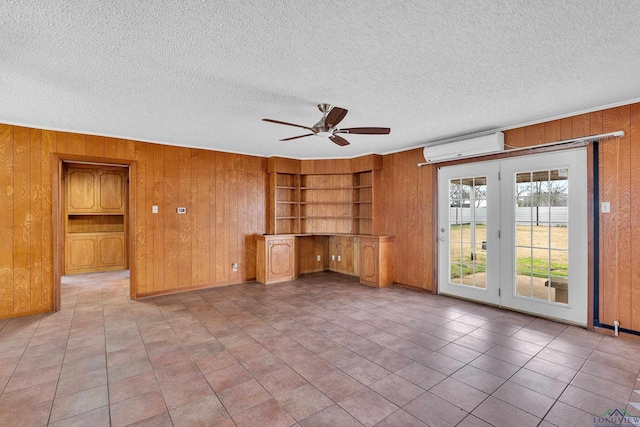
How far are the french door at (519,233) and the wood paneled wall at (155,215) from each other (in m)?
3.64

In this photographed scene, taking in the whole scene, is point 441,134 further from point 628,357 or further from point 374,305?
point 628,357

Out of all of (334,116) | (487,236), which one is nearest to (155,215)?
(334,116)

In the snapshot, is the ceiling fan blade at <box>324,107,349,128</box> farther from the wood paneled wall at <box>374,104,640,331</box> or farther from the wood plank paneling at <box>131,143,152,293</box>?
the wood plank paneling at <box>131,143,152,293</box>

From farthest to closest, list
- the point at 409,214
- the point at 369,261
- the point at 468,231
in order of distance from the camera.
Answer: the point at 369,261
the point at 409,214
the point at 468,231

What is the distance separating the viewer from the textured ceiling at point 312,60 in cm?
179

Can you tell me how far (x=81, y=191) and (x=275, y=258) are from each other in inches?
196

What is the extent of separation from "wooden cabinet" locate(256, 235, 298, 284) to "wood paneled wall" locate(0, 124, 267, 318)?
0.25 m

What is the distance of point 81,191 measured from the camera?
274 inches

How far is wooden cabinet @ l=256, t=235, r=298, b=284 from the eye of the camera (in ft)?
18.9

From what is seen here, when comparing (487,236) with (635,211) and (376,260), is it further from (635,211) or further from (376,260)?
(376,260)

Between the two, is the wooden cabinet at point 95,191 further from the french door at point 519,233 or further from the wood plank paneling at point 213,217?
the french door at point 519,233

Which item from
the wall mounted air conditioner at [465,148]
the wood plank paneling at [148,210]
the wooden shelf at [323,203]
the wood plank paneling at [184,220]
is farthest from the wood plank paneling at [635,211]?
the wood plank paneling at [148,210]

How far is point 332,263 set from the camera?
715 cm

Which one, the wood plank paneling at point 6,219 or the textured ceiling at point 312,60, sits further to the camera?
the wood plank paneling at point 6,219
